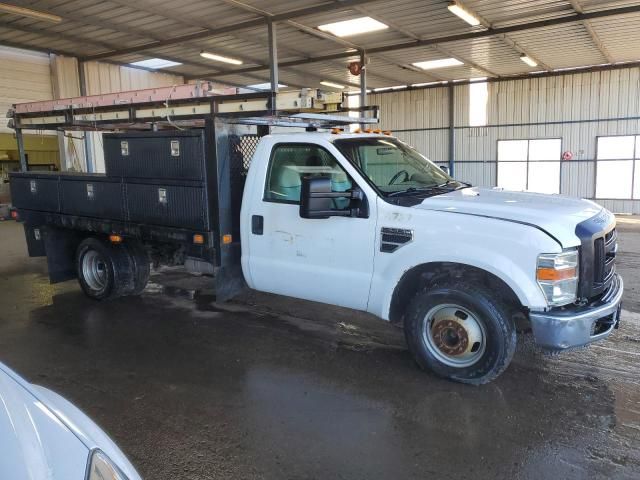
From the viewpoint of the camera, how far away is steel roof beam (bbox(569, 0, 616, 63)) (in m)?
11.1

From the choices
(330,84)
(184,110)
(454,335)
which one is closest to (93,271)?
(184,110)

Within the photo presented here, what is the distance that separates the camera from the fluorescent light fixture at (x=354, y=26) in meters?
12.2

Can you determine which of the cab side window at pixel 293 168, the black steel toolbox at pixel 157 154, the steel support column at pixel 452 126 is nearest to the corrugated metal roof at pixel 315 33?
the steel support column at pixel 452 126

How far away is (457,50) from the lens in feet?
50.5

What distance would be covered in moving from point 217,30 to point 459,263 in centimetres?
1087

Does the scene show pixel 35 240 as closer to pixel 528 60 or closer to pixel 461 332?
pixel 461 332

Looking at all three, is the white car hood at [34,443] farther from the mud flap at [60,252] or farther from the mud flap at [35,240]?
the mud flap at [35,240]

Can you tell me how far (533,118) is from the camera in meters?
20.4

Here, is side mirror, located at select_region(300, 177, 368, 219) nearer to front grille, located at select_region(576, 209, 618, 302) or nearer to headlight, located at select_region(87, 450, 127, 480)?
front grille, located at select_region(576, 209, 618, 302)

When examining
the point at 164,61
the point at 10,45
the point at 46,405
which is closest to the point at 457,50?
the point at 164,61

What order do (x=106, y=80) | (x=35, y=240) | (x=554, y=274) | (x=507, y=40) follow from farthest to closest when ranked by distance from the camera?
1. (x=106, y=80)
2. (x=507, y=40)
3. (x=35, y=240)
4. (x=554, y=274)

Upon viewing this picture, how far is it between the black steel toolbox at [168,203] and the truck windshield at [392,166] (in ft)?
5.24

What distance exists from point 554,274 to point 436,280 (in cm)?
96

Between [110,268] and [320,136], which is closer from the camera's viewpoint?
[320,136]
